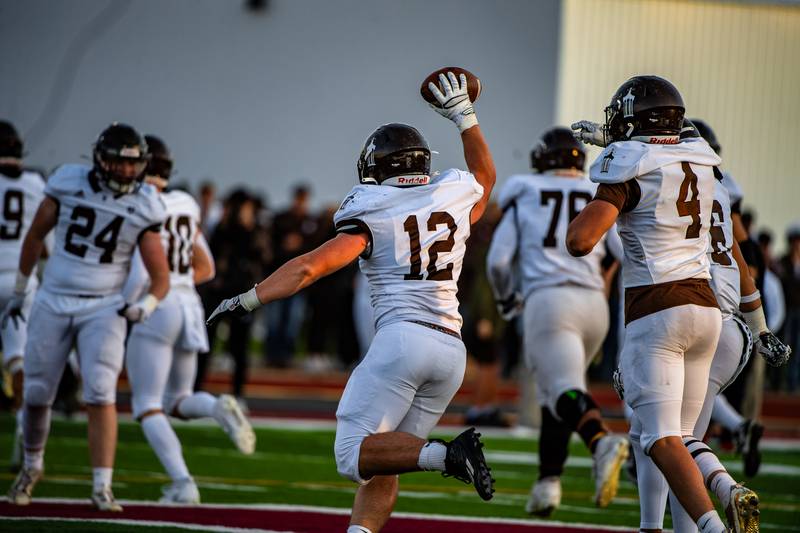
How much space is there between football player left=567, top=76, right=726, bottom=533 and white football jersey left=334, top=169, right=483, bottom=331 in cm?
49

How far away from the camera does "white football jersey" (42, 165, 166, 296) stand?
22.4 ft

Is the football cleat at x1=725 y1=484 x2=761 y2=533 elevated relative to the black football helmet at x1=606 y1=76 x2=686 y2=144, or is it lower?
lower

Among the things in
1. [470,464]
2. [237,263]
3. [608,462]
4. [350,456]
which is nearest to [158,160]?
[608,462]

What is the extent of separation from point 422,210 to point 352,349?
10528 mm

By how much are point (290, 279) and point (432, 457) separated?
80 cm

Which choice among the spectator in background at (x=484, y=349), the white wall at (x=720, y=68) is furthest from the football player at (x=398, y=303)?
the white wall at (x=720, y=68)

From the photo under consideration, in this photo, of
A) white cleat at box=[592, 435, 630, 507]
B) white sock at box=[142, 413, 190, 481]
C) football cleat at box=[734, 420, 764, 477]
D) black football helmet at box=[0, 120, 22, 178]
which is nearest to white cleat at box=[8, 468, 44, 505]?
white sock at box=[142, 413, 190, 481]

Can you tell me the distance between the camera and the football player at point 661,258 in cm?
502

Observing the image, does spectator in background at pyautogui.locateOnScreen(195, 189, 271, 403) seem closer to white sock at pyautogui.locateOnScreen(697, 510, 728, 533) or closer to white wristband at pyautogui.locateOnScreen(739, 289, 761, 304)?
white wristband at pyautogui.locateOnScreen(739, 289, 761, 304)

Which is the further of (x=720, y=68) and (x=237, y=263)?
(x=720, y=68)

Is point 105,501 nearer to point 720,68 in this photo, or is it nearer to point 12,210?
point 12,210

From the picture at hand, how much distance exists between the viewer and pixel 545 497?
7062 mm

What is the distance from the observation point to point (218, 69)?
18219mm

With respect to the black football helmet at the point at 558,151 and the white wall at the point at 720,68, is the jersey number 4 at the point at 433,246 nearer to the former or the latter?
the black football helmet at the point at 558,151
